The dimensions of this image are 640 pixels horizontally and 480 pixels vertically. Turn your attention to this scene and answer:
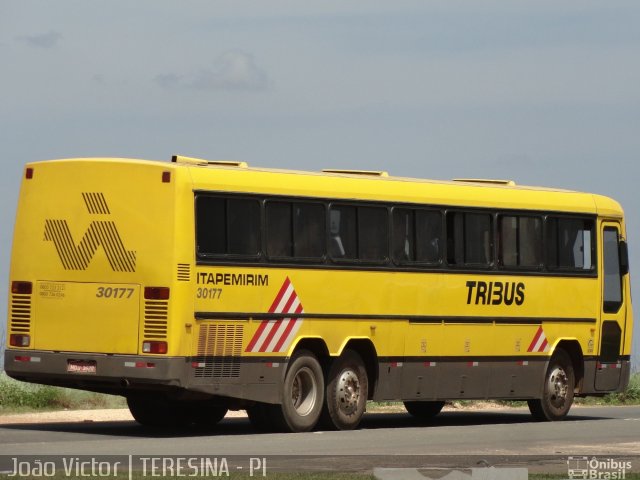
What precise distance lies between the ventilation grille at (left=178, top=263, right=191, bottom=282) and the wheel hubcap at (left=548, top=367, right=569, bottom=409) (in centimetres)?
788

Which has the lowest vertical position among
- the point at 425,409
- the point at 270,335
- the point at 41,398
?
the point at 425,409

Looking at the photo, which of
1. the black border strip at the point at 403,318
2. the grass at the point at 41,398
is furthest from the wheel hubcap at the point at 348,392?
the grass at the point at 41,398

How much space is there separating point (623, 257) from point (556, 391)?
248cm

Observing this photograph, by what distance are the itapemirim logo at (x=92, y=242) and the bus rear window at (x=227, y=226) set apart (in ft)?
2.94

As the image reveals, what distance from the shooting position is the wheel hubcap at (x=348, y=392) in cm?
2412

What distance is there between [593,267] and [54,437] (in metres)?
10.2

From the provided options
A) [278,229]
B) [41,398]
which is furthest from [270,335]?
[41,398]

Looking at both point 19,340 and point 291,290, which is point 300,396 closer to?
point 291,290

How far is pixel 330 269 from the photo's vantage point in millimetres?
23922

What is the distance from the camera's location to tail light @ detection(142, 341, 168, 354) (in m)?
21.7

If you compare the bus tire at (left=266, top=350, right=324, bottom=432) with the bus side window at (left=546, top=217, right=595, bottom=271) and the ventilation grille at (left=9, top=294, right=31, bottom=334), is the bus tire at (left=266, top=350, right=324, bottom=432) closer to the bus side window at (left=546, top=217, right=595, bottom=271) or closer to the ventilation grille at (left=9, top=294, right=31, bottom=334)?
the ventilation grille at (left=9, top=294, right=31, bottom=334)

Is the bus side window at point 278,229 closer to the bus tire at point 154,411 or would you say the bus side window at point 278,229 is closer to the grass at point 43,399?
the bus tire at point 154,411

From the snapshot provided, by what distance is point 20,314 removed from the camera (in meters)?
22.7

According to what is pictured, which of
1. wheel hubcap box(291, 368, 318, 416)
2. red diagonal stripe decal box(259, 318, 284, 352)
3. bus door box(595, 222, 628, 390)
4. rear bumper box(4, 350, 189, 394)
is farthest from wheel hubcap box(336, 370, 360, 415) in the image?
bus door box(595, 222, 628, 390)
